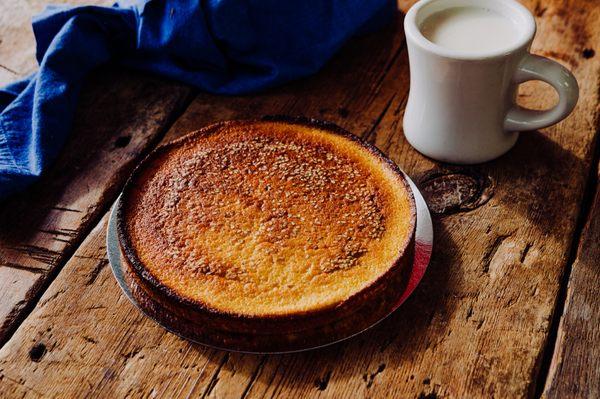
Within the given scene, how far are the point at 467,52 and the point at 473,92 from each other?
0.06m

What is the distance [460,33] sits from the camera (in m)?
0.99

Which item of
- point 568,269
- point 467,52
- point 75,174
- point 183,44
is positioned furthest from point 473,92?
point 75,174

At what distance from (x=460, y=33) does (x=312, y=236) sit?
367mm

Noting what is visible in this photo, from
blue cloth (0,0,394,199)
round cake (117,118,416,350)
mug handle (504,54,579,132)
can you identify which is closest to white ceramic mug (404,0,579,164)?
mug handle (504,54,579,132)

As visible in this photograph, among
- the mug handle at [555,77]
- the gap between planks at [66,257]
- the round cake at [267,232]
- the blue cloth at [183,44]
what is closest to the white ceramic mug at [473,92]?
the mug handle at [555,77]

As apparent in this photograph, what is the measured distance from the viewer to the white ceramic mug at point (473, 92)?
0.94m

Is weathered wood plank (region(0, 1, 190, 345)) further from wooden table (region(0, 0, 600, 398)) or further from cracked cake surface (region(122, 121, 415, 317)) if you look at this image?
cracked cake surface (region(122, 121, 415, 317))

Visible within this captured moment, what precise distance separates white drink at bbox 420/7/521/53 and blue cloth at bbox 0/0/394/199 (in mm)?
242

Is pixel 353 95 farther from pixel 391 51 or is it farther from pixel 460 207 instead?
pixel 460 207

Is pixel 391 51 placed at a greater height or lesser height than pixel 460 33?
lesser

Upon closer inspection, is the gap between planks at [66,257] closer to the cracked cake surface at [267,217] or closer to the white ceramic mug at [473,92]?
the cracked cake surface at [267,217]

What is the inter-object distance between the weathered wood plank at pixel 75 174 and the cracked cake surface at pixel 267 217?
0.12 meters

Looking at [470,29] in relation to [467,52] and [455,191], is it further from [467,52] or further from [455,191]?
[455,191]

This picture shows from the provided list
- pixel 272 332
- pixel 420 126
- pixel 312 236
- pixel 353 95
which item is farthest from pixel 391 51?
pixel 272 332
